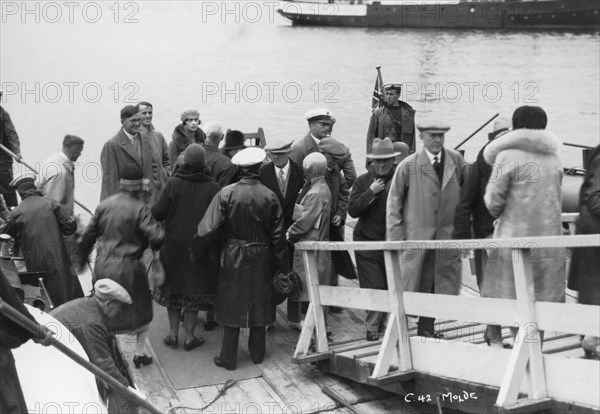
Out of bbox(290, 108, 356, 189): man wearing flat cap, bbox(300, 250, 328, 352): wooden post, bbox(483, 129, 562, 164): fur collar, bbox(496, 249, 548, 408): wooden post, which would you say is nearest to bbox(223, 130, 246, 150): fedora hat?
bbox(290, 108, 356, 189): man wearing flat cap

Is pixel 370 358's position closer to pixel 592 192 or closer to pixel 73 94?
pixel 592 192

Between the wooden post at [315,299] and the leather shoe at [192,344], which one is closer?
the wooden post at [315,299]

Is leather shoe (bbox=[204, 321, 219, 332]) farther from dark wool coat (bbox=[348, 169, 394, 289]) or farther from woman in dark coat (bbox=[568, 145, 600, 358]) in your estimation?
woman in dark coat (bbox=[568, 145, 600, 358])

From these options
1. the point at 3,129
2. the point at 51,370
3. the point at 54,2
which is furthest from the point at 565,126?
the point at 51,370

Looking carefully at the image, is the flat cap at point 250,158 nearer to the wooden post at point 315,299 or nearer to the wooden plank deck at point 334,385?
the wooden post at point 315,299

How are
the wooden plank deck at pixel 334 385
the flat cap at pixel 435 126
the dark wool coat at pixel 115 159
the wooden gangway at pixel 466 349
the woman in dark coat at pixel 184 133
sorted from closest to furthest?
the wooden gangway at pixel 466 349 → the wooden plank deck at pixel 334 385 → the flat cap at pixel 435 126 → the dark wool coat at pixel 115 159 → the woman in dark coat at pixel 184 133

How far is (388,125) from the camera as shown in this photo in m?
9.05

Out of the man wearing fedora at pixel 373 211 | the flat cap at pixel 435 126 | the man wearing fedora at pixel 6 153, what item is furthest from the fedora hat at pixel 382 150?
the man wearing fedora at pixel 6 153

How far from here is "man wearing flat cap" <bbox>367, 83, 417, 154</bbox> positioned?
9.04 metres

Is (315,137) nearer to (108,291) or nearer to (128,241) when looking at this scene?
(128,241)

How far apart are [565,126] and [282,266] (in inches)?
802

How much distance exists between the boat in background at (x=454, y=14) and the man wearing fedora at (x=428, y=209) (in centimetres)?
3449

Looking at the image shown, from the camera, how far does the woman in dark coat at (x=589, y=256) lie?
15.6ft

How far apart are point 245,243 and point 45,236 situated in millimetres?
1501
